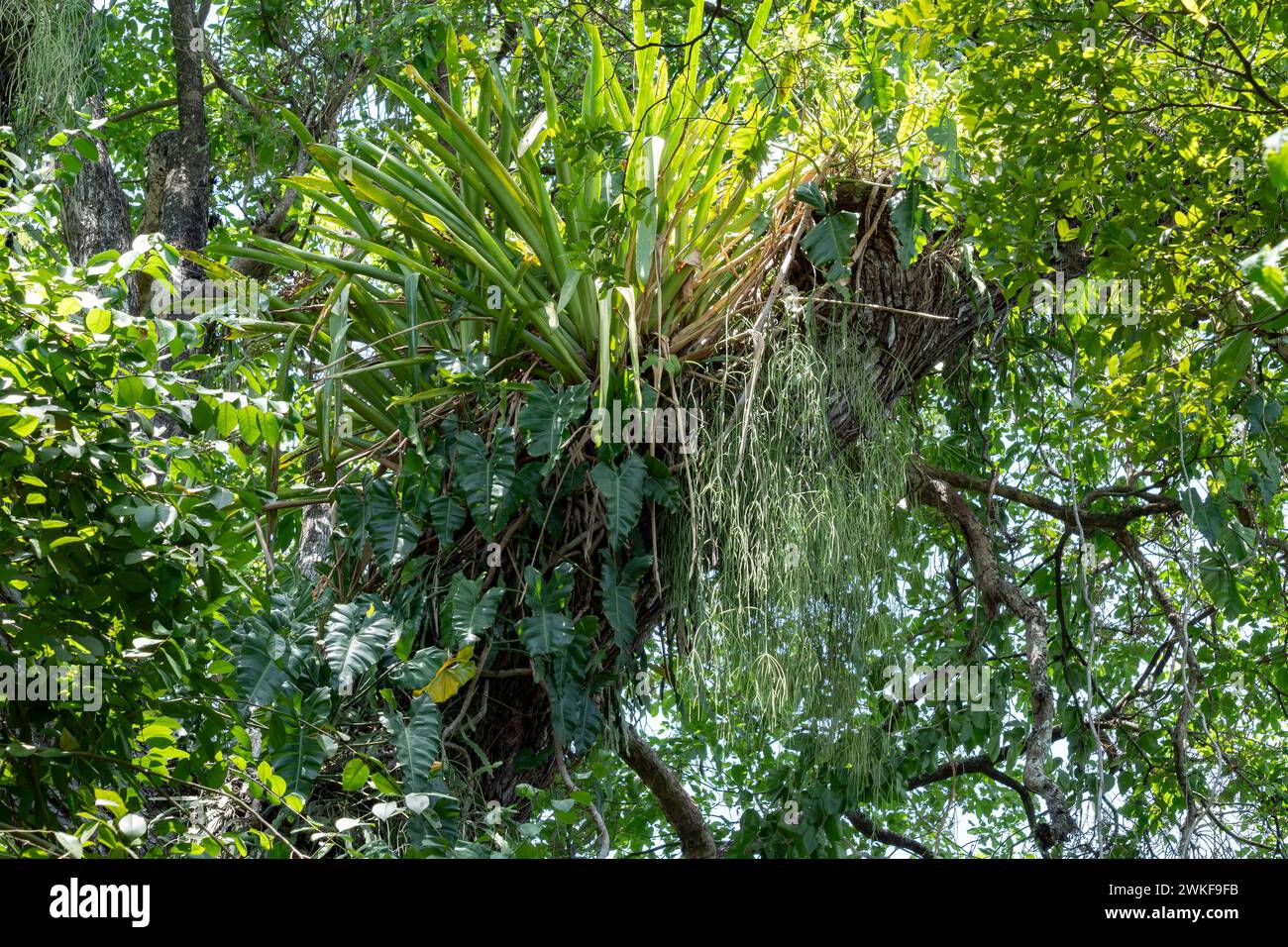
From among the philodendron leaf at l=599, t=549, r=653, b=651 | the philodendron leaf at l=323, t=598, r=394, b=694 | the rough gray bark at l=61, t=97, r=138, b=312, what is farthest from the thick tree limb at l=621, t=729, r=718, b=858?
the rough gray bark at l=61, t=97, r=138, b=312

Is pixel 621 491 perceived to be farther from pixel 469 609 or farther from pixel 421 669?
pixel 421 669

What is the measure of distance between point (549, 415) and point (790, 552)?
55 centimetres

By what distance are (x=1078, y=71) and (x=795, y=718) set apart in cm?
149

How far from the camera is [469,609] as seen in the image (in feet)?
8.29

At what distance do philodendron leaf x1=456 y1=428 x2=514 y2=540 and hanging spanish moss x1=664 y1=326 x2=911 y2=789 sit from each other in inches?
14.4

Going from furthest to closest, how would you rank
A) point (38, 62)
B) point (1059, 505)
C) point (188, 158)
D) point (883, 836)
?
1. point (188, 158)
2. point (883, 836)
3. point (38, 62)
4. point (1059, 505)

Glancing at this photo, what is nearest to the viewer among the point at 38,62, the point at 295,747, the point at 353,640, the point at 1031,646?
the point at 295,747

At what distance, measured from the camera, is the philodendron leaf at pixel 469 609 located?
248cm

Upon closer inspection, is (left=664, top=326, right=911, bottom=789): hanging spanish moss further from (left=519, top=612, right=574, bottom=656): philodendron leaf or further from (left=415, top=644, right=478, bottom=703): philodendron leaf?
(left=415, top=644, right=478, bottom=703): philodendron leaf

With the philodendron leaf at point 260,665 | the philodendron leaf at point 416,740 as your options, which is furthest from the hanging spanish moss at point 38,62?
the philodendron leaf at point 416,740

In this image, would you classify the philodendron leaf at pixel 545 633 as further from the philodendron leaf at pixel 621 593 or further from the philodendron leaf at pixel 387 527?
the philodendron leaf at pixel 387 527

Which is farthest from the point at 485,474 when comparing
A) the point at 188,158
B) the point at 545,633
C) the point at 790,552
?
the point at 188,158

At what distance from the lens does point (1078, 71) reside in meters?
2.12

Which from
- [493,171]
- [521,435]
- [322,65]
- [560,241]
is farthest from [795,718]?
[322,65]
